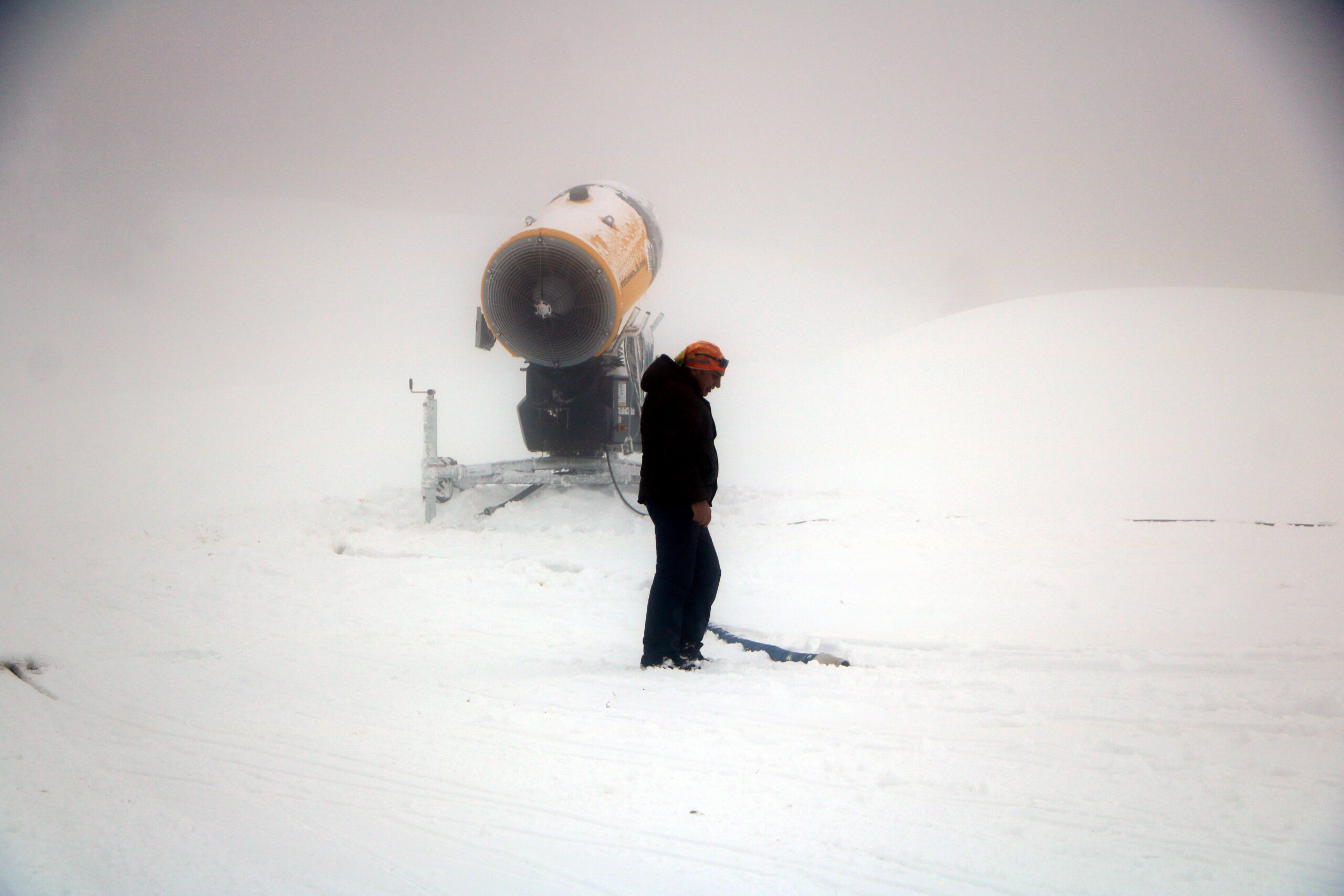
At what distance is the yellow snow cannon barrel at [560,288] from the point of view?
700 centimetres

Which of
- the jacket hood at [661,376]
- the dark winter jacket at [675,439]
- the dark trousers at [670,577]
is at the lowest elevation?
the dark trousers at [670,577]

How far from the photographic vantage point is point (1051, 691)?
110 inches

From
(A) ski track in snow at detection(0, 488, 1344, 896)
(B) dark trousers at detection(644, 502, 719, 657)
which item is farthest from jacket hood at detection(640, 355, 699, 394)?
(A) ski track in snow at detection(0, 488, 1344, 896)

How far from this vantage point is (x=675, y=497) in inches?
127

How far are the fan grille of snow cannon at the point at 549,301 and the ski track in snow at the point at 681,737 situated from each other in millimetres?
2908

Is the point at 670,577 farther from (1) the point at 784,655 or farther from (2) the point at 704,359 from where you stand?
(2) the point at 704,359

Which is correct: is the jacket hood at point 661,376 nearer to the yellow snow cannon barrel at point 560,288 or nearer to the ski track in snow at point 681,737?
the ski track in snow at point 681,737

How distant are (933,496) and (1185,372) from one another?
5.92m

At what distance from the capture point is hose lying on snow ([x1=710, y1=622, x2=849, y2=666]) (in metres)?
3.26

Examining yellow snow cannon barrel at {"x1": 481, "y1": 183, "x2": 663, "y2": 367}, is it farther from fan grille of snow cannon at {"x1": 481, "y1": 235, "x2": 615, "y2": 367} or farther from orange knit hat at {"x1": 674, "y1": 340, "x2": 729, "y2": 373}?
orange knit hat at {"x1": 674, "y1": 340, "x2": 729, "y2": 373}

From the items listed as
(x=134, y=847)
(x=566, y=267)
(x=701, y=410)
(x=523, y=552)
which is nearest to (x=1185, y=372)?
(x=566, y=267)

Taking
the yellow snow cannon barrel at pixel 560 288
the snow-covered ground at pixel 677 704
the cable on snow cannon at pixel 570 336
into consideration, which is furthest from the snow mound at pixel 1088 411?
the yellow snow cannon barrel at pixel 560 288

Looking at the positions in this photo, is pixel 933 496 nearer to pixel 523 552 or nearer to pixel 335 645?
pixel 523 552

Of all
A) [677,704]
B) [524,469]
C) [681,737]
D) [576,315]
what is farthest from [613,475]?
[681,737]
